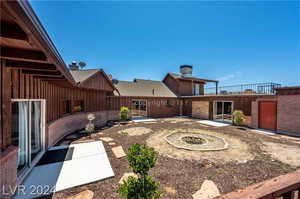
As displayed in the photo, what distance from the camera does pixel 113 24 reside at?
9.43 metres

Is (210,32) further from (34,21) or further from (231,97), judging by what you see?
(34,21)

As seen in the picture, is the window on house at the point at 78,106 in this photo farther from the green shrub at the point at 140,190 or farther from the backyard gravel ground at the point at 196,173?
the green shrub at the point at 140,190

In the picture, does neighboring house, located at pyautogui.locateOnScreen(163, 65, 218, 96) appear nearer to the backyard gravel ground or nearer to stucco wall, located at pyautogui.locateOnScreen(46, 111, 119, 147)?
stucco wall, located at pyautogui.locateOnScreen(46, 111, 119, 147)

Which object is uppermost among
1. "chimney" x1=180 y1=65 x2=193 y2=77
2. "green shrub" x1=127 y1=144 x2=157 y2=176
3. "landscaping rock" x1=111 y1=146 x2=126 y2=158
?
"chimney" x1=180 y1=65 x2=193 y2=77

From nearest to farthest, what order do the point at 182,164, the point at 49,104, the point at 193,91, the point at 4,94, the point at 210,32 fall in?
the point at 4,94 → the point at 182,164 → the point at 49,104 → the point at 210,32 → the point at 193,91

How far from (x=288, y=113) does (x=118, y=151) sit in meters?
10.9

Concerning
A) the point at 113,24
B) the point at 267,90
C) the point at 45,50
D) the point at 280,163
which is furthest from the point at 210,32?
the point at 45,50

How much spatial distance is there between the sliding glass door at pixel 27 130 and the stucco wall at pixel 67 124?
55 cm

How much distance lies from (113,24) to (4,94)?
9287mm

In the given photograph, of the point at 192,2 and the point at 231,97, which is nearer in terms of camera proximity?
the point at 192,2

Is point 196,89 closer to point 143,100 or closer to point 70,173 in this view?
point 143,100

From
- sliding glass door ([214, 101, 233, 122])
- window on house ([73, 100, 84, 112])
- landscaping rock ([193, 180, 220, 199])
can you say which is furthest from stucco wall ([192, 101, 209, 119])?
window on house ([73, 100, 84, 112])

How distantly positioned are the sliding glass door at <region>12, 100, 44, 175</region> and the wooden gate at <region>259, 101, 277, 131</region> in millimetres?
13529

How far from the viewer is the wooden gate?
844 centimetres
